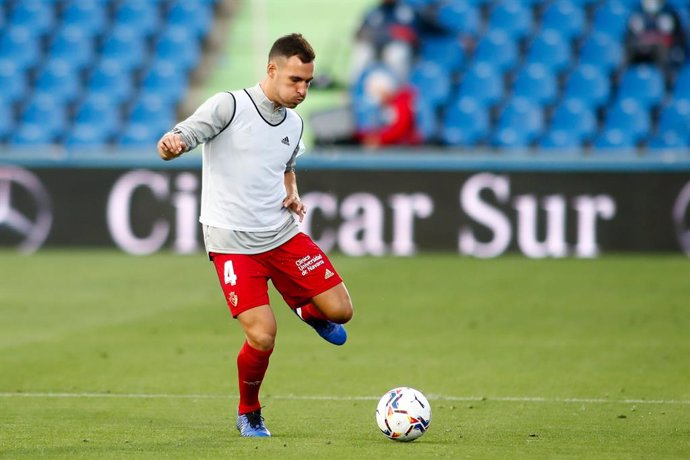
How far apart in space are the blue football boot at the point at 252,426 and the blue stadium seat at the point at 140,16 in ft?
56.6

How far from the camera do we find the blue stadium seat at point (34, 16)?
23906 mm

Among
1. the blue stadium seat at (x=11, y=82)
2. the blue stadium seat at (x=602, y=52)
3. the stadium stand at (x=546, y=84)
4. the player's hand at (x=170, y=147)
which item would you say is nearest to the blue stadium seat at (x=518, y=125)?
the stadium stand at (x=546, y=84)

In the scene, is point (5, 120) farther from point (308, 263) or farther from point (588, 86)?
point (308, 263)

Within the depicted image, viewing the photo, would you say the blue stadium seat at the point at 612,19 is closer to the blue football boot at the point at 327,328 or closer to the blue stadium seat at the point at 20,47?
the blue stadium seat at the point at 20,47

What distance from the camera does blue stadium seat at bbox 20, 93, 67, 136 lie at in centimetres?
2231

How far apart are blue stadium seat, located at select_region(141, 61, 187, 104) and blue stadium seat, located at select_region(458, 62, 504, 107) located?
4.89 metres

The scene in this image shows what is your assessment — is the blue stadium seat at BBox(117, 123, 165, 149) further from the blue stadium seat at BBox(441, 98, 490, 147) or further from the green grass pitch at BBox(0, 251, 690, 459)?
the blue stadium seat at BBox(441, 98, 490, 147)

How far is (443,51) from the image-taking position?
22.1 m

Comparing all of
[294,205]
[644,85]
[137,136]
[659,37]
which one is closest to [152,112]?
[137,136]

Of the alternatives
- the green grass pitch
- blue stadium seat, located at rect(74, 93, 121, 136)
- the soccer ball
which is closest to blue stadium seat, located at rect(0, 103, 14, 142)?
blue stadium seat, located at rect(74, 93, 121, 136)

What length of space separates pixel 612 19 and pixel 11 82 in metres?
10.4

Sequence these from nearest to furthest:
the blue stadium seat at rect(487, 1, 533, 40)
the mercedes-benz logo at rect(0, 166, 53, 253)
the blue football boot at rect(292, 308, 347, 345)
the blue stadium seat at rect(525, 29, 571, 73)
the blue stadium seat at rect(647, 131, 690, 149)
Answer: the blue football boot at rect(292, 308, 347, 345)
the mercedes-benz logo at rect(0, 166, 53, 253)
the blue stadium seat at rect(647, 131, 690, 149)
the blue stadium seat at rect(525, 29, 571, 73)
the blue stadium seat at rect(487, 1, 533, 40)

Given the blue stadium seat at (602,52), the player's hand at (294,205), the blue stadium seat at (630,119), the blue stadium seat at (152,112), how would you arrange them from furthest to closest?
the blue stadium seat at (152,112), the blue stadium seat at (602,52), the blue stadium seat at (630,119), the player's hand at (294,205)

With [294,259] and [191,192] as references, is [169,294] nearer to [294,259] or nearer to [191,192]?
[191,192]
